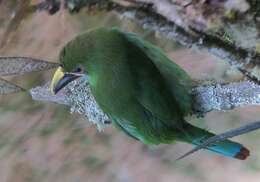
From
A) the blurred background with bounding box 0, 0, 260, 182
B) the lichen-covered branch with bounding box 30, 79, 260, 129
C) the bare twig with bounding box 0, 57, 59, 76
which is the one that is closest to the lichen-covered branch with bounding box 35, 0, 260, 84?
the lichen-covered branch with bounding box 30, 79, 260, 129

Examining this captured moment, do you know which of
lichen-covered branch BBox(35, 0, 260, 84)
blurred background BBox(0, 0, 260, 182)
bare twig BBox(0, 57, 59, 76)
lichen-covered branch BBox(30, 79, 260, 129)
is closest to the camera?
lichen-covered branch BBox(35, 0, 260, 84)

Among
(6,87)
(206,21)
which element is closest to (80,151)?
(6,87)

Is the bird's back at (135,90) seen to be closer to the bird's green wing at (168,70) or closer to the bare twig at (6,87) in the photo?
the bird's green wing at (168,70)

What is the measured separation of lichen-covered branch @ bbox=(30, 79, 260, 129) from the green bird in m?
0.02

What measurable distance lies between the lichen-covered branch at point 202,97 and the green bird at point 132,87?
0.02 meters

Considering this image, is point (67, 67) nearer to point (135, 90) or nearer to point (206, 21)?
point (135, 90)

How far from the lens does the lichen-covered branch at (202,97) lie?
0.44 metres

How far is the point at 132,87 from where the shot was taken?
0.49 metres

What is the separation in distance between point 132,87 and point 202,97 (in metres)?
0.08

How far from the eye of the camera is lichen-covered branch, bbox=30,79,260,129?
439mm

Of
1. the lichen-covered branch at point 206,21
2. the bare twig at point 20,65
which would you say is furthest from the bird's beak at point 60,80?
the lichen-covered branch at point 206,21

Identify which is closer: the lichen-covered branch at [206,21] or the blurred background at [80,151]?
the lichen-covered branch at [206,21]

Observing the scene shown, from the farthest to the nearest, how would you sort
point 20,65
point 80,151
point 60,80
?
1. point 80,151
2. point 20,65
3. point 60,80

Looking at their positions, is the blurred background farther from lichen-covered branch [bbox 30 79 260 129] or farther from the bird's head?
the bird's head
